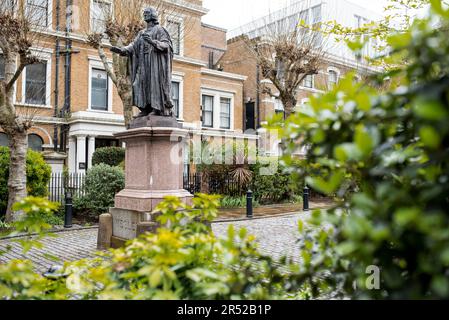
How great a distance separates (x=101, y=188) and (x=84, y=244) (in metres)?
3.90

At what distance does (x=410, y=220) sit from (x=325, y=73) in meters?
30.1

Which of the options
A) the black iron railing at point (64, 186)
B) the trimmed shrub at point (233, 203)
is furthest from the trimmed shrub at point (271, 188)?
the black iron railing at point (64, 186)

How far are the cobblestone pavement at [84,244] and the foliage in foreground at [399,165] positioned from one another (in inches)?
147

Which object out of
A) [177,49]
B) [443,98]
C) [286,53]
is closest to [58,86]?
[177,49]

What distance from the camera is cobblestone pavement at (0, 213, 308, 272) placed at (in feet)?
21.3

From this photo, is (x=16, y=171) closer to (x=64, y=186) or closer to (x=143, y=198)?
(x=64, y=186)

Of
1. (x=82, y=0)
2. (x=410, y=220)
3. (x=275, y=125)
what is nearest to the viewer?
(x=410, y=220)

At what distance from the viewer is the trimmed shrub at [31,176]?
11250 mm

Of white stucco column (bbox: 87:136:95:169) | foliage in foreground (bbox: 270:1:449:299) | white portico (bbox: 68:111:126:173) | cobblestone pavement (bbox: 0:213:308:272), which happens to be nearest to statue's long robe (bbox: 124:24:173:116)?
cobblestone pavement (bbox: 0:213:308:272)

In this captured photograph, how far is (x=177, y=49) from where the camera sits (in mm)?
24281

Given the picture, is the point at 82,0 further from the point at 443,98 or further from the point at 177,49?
the point at 443,98

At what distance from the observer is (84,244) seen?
7938 millimetres

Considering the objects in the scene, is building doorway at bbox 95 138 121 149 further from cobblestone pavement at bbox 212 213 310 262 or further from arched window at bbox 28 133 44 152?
cobblestone pavement at bbox 212 213 310 262

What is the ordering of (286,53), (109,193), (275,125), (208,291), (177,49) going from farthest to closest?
1. (177,49)
2. (286,53)
3. (109,193)
4. (275,125)
5. (208,291)
